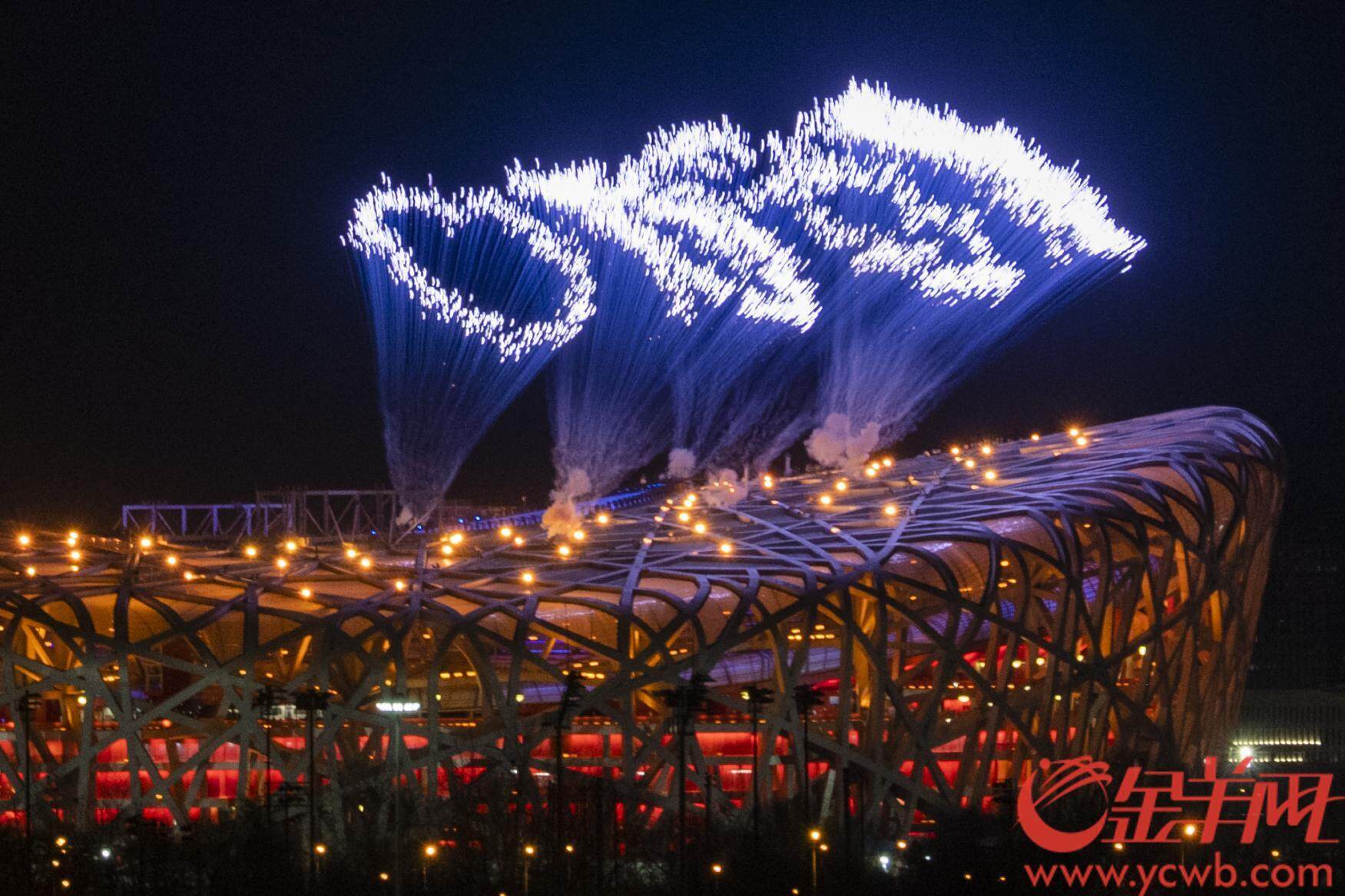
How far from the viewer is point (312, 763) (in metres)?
35.5

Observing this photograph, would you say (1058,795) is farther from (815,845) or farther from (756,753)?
(756,753)

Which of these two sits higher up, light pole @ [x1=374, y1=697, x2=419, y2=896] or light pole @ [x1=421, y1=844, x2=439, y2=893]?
light pole @ [x1=374, y1=697, x2=419, y2=896]

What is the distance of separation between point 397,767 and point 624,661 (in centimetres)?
546

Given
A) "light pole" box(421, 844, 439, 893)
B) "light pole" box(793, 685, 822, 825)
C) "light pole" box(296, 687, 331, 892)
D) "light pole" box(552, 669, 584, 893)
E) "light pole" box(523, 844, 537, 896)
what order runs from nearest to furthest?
"light pole" box(523, 844, 537, 896)
"light pole" box(421, 844, 439, 893)
"light pole" box(552, 669, 584, 893)
"light pole" box(296, 687, 331, 892)
"light pole" box(793, 685, 822, 825)

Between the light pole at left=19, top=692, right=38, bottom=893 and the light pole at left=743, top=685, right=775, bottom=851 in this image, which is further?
the light pole at left=743, top=685, right=775, bottom=851

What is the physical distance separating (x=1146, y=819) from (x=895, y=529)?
999 centimetres

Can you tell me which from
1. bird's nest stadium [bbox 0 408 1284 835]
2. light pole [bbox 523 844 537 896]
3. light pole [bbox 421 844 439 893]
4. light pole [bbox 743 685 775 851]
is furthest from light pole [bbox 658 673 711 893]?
light pole [bbox 421 844 439 893]

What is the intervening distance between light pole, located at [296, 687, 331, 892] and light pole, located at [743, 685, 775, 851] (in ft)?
29.4

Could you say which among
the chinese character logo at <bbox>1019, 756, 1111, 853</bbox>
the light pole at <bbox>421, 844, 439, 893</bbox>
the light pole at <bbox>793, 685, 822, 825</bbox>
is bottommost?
the light pole at <bbox>421, 844, 439, 893</bbox>

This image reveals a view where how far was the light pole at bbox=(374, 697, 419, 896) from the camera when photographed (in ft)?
112

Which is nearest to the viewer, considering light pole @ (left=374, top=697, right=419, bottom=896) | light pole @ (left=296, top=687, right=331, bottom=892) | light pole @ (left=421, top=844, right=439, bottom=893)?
light pole @ (left=421, top=844, right=439, bottom=893)

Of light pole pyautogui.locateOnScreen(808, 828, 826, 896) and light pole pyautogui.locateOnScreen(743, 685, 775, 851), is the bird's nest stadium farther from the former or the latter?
light pole pyautogui.locateOnScreen(808, 828, 826, 896)

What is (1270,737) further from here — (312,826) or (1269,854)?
(312,826)

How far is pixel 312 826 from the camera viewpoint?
34.8 meters
